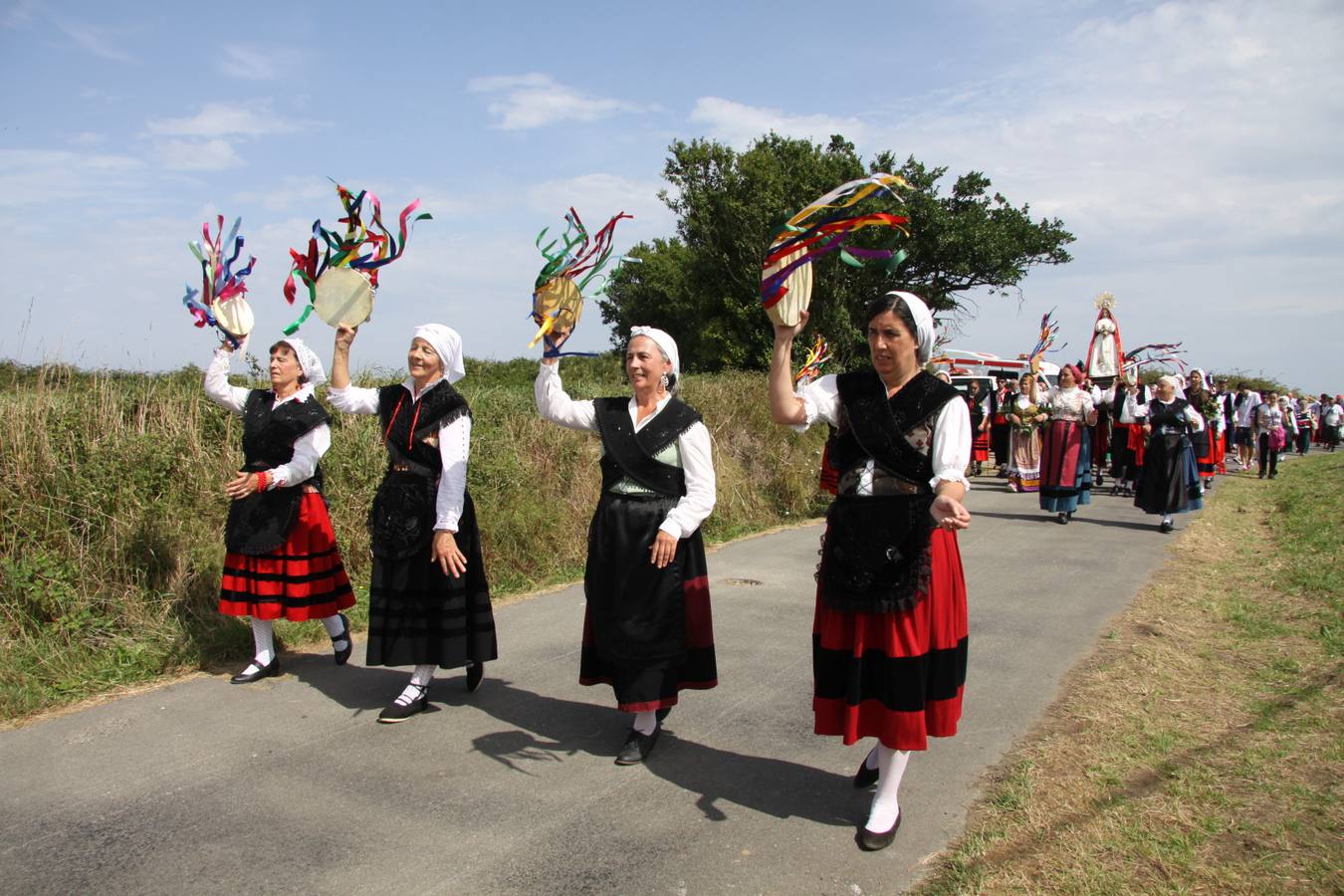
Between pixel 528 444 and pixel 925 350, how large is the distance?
633 cm

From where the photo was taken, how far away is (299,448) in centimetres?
527

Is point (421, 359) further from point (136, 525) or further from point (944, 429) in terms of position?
point (136, 525)

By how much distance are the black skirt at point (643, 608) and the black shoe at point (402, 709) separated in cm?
118

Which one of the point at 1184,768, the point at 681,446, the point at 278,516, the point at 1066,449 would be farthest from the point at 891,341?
the point at 1066,449

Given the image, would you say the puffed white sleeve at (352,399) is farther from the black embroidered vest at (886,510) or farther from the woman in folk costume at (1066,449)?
the woman in folk costume at (1066,449)

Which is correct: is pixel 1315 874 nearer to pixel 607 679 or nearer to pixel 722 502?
pixel 607 679

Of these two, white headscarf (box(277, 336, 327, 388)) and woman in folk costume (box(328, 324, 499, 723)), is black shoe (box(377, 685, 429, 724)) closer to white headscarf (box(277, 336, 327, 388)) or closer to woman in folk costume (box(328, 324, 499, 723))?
woman in folk costume (box(328, 324, 499, 723))

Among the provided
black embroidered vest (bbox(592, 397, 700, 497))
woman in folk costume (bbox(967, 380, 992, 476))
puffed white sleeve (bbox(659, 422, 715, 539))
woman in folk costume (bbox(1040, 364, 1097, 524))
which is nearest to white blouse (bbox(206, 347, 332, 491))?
black embroidered vest (bbox(592, 397, 700, 497))

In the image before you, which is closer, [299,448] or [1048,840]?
[1048,840]

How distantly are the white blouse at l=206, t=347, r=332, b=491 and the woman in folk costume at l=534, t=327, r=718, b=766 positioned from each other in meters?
1.70

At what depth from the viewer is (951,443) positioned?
10.8 ft

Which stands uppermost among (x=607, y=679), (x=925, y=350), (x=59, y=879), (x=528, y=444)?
(x=925, y=350)

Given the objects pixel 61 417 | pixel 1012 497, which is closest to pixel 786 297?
pixel 61 417

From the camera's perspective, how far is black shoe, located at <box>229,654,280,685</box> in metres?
5.29
